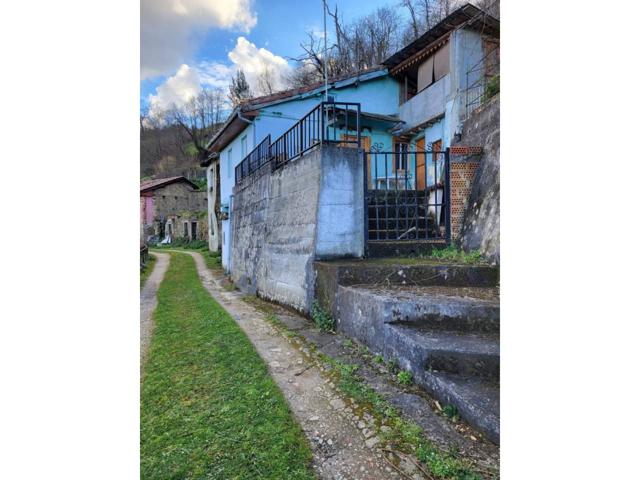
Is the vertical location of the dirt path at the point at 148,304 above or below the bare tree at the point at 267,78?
below

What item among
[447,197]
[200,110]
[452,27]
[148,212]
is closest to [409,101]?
[452,27]

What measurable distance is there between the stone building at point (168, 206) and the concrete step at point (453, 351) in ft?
84.2

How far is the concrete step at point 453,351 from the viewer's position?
2.16 metres

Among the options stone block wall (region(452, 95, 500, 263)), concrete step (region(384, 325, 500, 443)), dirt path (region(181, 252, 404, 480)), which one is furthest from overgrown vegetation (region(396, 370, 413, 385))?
stone block wall (region(452, 95, 500, 263))

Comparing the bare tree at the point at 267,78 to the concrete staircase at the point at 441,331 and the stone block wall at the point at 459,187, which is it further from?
the stone block wall at the point at 459,187

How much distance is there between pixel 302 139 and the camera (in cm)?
532

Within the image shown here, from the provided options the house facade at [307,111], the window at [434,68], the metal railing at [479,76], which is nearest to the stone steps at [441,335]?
the house facade at [307,111]

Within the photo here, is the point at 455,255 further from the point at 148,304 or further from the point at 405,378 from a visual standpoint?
the point at 148,304

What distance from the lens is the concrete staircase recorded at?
1992mm

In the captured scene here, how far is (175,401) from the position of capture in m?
2.45
